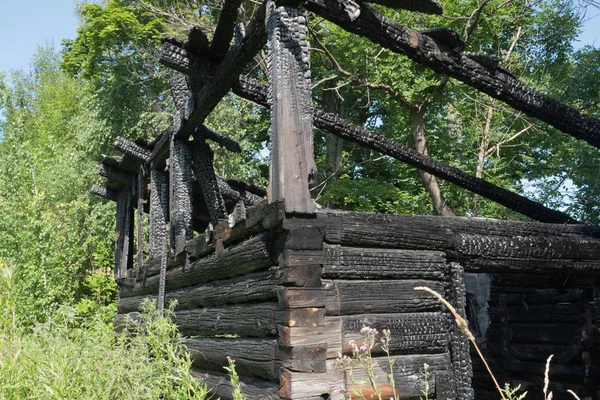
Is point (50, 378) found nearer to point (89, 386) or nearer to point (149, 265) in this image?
point (89, 386)

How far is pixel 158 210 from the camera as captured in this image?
31.3ft

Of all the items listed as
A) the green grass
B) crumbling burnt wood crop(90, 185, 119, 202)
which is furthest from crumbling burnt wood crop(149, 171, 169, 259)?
the green grass

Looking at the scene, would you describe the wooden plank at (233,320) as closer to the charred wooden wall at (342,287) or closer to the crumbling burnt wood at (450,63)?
the charred wooden wall at (342,287)

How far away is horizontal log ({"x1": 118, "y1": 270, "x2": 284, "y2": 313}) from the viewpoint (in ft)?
16.4

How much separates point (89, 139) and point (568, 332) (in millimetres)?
17862

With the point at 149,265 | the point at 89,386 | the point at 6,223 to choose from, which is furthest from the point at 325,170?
the point at 89,386

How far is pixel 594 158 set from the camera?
1847 cm

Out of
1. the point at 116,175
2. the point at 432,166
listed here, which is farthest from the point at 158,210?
the point at 432,166

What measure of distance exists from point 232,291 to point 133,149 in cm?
492

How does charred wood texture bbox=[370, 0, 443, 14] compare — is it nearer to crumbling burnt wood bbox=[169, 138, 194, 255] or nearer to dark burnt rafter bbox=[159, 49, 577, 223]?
dark burnt rafter bbox=[159, 49, 577, 223]

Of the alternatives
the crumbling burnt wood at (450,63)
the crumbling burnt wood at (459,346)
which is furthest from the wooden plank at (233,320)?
the crumbling burnt wood at (450,63)

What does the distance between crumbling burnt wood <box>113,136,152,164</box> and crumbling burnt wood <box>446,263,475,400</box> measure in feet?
19.7

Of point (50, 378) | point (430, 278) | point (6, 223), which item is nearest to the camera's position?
point (50, 378)

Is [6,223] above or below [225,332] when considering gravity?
above
